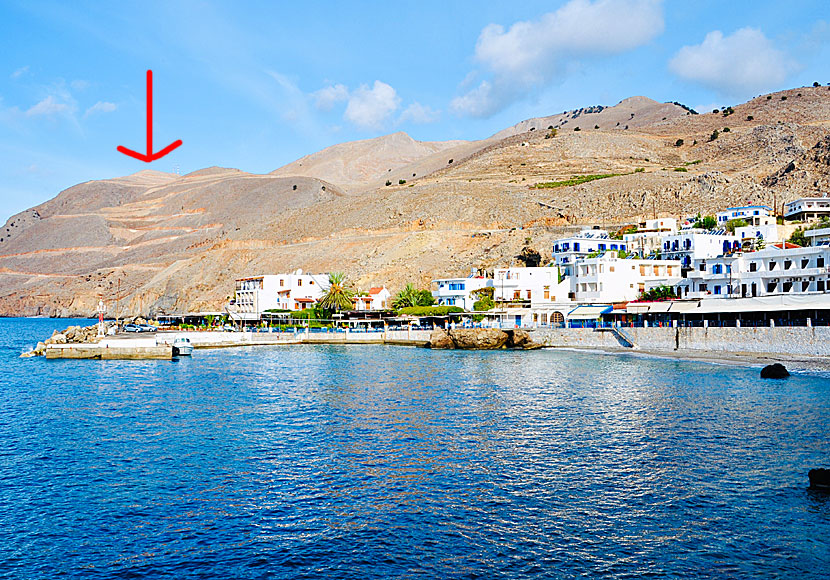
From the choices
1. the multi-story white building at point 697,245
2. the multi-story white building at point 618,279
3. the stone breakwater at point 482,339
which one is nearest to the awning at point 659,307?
the multi-story white building at point 618,279

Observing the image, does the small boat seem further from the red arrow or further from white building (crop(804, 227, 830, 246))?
white building (crop(804, 227, 830, 246))

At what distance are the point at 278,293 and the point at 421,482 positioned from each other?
84208 millimetres

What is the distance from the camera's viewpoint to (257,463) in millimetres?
24453

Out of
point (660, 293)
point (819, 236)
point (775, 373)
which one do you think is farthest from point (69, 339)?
point (819, 236)

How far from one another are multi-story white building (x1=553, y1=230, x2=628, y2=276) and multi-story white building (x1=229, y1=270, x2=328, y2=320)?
122 feet

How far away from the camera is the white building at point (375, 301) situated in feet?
313

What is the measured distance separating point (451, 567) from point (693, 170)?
14971 cm

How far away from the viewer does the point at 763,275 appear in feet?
207

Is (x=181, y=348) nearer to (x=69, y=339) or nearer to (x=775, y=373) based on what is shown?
(x=69, y=339)

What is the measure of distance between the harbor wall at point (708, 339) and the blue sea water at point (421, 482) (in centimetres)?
999

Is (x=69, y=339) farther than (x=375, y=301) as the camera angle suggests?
No

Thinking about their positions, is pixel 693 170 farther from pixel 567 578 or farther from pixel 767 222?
pixel 567 578

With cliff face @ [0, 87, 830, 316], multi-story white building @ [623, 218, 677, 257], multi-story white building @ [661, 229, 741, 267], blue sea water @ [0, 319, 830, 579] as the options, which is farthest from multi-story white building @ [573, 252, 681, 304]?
blue sea water @ [0, 319, 830, 579]

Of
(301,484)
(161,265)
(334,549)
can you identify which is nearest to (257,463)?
(301,484)
